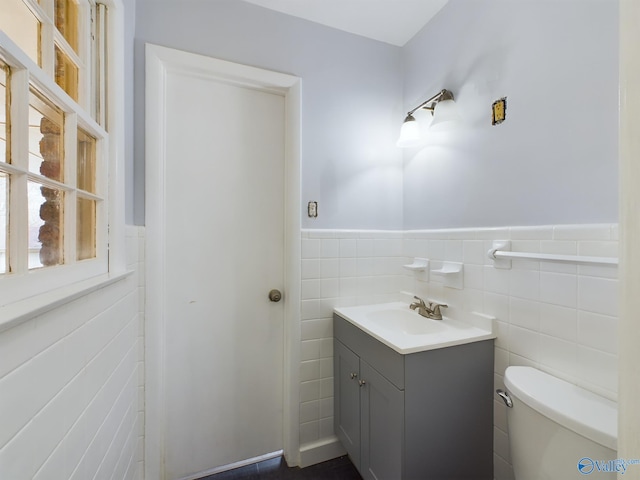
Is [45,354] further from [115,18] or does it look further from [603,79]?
[603,79]

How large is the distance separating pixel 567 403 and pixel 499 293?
453 millimetres

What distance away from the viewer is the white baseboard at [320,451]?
1.53 meters

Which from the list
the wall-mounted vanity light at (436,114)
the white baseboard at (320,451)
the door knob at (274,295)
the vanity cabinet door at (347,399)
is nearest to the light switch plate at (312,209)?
the door knob at (274,295)

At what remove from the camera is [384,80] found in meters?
1.75

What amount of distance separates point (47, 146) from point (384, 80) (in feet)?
5.60

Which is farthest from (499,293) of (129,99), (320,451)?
(129,99)

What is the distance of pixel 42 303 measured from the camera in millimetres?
563

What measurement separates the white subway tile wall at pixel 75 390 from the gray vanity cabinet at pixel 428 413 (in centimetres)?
99

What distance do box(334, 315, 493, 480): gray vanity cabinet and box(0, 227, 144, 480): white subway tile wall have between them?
0.99m

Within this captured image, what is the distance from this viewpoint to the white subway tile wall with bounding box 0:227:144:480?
501 mm

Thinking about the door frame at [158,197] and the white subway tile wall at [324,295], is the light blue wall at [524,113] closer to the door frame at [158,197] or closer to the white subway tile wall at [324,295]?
the white subway tile wall at [324,295]

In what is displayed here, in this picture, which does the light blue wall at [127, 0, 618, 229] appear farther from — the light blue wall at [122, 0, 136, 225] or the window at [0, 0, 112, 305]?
the window at [0, 0, 112, 305]

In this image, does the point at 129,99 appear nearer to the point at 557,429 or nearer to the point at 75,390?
the point at 75,390

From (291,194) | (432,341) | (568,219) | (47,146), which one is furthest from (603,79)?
(47,146)
